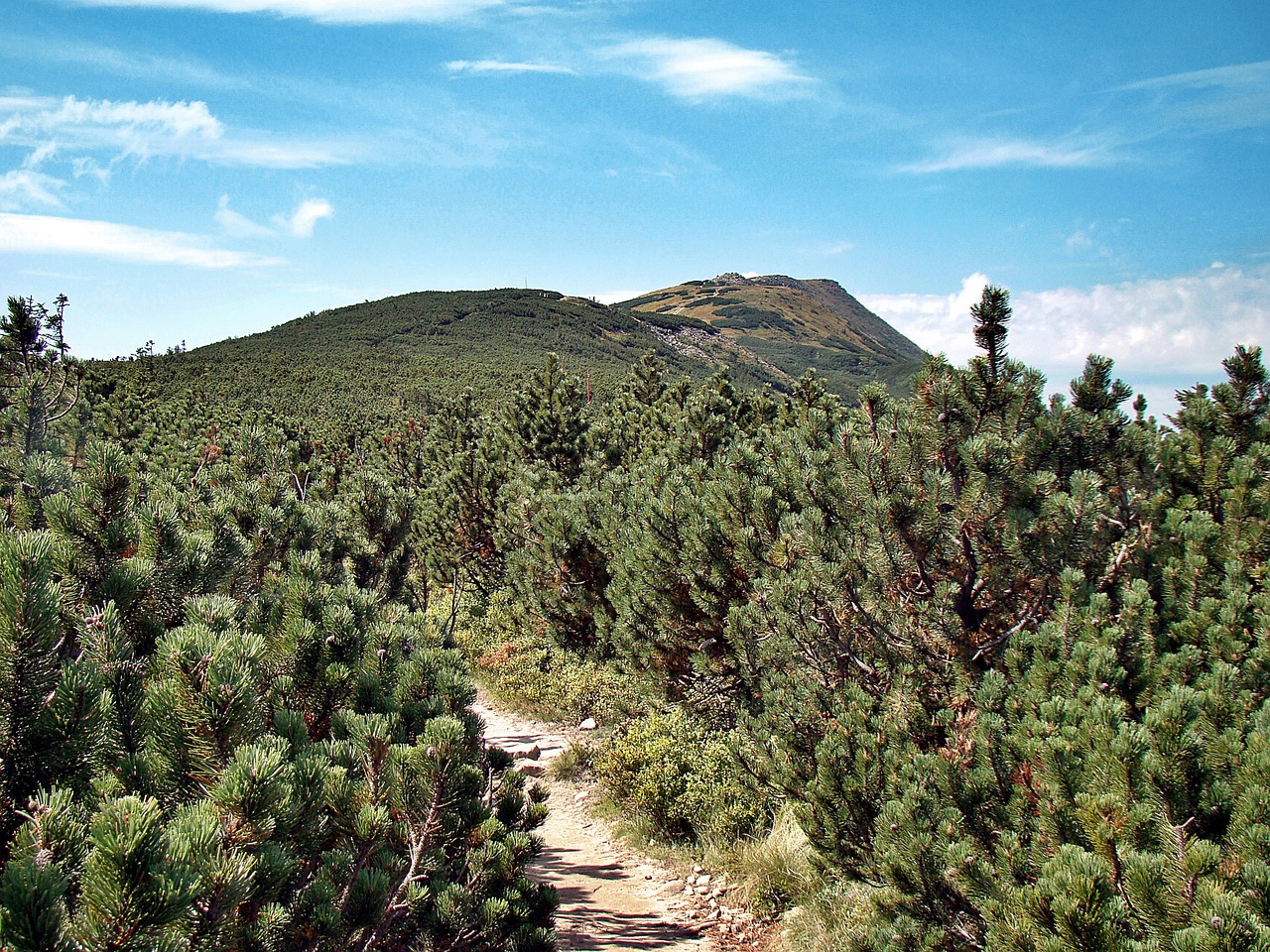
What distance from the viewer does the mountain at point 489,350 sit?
49709mm

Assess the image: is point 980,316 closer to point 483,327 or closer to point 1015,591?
point 1015,591

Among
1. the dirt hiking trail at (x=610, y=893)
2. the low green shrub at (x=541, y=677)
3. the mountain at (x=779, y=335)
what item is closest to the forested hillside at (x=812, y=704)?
the dirt hiking trail at (x=610, y=893)

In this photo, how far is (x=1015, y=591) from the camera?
412cm

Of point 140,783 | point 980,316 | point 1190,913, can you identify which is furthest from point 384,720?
point 980,316

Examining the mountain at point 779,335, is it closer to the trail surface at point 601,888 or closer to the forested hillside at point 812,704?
the trail surface at point 601,888

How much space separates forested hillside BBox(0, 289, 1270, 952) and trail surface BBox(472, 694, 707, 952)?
1.74 feet

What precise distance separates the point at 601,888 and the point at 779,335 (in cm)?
15469

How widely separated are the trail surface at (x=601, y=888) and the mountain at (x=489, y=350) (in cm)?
399

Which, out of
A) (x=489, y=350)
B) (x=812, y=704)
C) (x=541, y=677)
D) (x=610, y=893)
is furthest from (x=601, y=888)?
(x=489, y=350)

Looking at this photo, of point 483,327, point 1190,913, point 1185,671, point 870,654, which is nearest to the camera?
point 1190,913

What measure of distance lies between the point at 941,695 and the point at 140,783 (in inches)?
145

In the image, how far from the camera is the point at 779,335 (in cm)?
15525

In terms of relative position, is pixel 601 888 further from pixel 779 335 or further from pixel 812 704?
pixel 779 335

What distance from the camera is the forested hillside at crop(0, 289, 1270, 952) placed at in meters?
1.93
